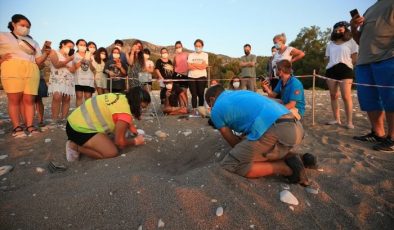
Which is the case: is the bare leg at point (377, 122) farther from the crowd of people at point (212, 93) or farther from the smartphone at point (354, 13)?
the smartphone at point (354, 13)

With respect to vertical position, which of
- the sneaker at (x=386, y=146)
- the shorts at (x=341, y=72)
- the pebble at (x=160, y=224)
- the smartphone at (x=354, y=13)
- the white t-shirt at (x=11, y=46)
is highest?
the smartphone at (x=354, y=13)

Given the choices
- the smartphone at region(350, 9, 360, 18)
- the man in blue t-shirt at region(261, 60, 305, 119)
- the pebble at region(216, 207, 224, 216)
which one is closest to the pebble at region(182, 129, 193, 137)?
the man in blue t-shirt at region(261, 60, 305, 119)

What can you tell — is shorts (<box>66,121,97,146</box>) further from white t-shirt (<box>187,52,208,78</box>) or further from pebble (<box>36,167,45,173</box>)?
white t-shirt (<box>187,52,208,78</box>)

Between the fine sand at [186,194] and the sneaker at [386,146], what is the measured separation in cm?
11

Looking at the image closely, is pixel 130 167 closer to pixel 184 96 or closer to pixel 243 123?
pixel 243 123

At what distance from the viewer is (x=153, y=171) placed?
10.4 ft

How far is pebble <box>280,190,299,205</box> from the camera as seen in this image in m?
2.40

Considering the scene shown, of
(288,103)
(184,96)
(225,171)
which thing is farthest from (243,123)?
(184,96)

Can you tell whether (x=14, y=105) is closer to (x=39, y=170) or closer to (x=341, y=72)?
(x=39, y=170)

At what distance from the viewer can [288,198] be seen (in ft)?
7.98

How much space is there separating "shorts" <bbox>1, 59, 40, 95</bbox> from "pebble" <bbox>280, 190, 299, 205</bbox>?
4.16m

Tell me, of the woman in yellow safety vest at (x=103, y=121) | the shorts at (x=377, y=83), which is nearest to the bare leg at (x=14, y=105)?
the woman in yellow safety vest at (x=103, y=121)

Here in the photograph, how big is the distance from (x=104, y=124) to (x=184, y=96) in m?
→ 3.61

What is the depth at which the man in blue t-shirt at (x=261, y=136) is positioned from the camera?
2666mm
